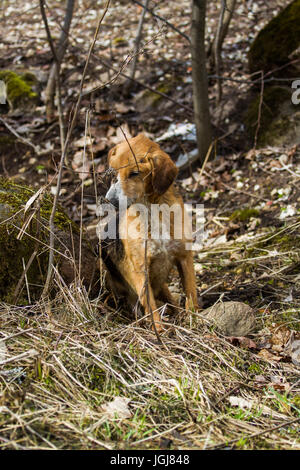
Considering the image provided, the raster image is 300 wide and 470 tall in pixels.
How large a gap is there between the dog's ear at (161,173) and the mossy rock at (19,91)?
19.7ft

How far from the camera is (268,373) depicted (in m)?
3.54

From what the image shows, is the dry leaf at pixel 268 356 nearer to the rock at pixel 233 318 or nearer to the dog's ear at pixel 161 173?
the rock at pixel 233 318

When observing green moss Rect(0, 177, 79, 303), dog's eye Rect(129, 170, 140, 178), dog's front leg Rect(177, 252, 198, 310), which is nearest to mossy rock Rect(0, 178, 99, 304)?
green moss Rect(0, 177, 79, 303)

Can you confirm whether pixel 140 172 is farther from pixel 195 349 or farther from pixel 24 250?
pixel 195 349

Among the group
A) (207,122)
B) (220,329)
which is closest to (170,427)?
(220,329)

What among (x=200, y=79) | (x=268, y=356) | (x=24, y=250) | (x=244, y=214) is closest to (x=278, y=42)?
(x=200, y=79)

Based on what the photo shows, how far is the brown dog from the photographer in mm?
4168

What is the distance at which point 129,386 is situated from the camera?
3.09m

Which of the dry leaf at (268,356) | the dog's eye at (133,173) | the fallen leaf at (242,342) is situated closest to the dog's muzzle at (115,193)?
the dog's eye at (133,173)

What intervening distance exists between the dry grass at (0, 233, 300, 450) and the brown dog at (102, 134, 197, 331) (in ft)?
1.92

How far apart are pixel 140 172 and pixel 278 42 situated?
4.62 meters

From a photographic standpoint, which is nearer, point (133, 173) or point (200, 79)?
point (133, 173)

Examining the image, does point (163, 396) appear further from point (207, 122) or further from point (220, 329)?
point (207, 122)

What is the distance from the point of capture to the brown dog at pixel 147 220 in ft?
13.7
